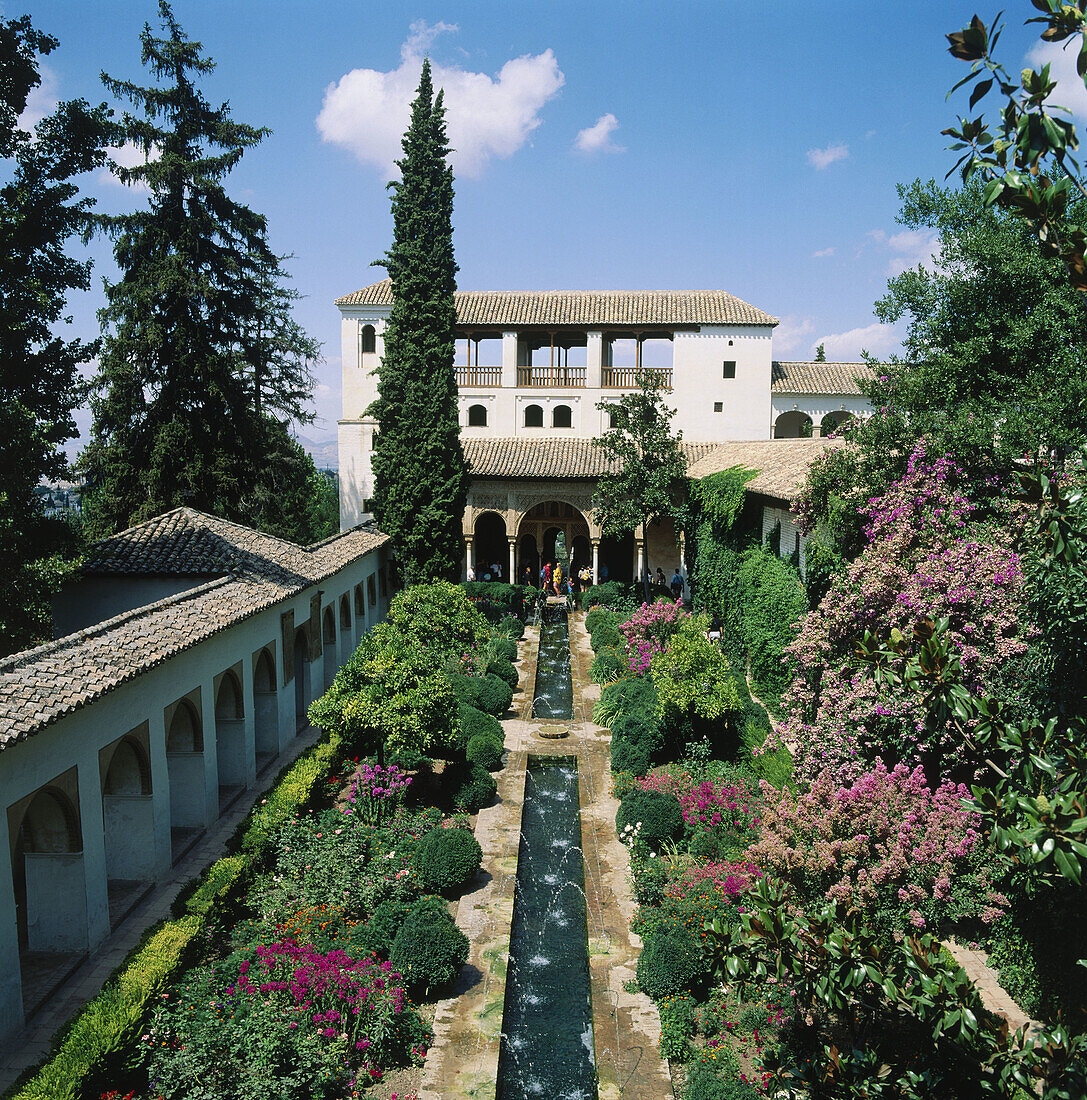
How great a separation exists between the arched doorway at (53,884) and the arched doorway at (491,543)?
82.1 ft

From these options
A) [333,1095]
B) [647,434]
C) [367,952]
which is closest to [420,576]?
[647,434]

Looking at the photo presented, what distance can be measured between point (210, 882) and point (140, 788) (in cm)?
189


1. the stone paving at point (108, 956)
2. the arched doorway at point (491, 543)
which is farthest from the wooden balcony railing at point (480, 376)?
the stone paving at point (108, 956)

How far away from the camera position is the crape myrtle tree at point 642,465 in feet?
90.4

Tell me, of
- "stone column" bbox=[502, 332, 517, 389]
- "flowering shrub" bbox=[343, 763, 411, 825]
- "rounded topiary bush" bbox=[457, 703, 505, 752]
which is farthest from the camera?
"stone column" bbox=[502, 332, 517, 389]

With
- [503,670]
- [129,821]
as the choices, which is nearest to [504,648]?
[503,670]

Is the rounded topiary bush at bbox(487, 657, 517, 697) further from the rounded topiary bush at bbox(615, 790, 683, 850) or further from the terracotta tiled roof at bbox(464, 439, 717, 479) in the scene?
the terracotta tiled roof at bbox(464, 439, 717, 479)

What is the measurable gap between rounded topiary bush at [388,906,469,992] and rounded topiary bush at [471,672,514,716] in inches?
349

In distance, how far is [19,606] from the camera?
13125 mm

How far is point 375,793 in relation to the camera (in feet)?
44.2

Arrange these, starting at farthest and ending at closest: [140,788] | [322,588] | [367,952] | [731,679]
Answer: [322,588], [731,679], [140,788], [367,952]

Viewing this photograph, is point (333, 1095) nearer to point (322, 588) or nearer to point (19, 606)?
point (19, 606)

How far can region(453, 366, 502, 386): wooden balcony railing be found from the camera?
3359 cm

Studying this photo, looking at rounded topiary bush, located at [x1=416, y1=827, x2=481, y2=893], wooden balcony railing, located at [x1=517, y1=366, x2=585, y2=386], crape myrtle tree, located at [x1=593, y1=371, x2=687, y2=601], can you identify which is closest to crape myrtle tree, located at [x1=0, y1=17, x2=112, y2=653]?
rounded topiary bush, located at [x1=416, y1=827, x2=481, y2=893]
